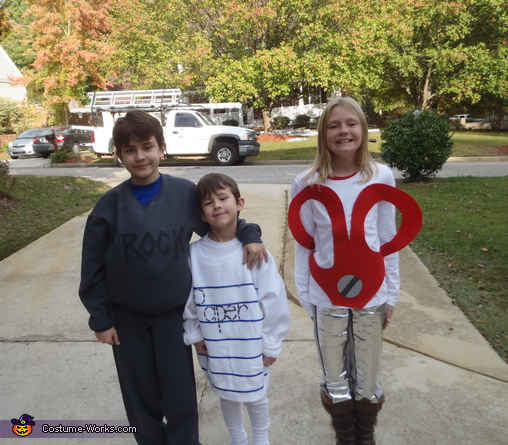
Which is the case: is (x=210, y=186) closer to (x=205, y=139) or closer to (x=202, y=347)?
(x=202, y=347)

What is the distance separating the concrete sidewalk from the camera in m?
2.33

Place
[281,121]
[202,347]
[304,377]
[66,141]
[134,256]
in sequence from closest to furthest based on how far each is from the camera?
[134,256] → [202,347] → [304,377] → [66,141] → [281,121]

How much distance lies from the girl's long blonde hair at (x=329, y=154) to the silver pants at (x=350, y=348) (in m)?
0.61

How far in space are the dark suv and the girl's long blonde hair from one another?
19.5 metres

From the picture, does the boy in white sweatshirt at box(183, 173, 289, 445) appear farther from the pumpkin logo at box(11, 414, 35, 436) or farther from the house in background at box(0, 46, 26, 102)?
the house in background at box(0, 46, 26, 102)

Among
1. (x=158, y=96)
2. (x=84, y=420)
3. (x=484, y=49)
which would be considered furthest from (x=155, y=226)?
(x=484, y=49)

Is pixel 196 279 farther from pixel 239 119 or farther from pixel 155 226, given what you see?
pixel 239 119

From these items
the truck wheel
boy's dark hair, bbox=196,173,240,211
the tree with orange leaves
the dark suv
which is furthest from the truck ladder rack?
boy's dark hair, bbox=196,173,240,211

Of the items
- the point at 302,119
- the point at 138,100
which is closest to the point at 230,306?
the point at 138,100

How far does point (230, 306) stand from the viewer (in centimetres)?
187

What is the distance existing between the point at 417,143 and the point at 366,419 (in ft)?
25.3

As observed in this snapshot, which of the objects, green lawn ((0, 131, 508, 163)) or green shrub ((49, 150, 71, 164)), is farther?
green shrub ((49, 150, 71, 164))

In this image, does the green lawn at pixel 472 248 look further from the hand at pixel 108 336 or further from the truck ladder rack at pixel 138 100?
the truck ladder rack at pixel 138 100

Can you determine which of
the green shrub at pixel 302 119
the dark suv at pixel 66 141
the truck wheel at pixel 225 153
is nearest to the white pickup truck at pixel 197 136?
the truck wheel at pixel 225 153
